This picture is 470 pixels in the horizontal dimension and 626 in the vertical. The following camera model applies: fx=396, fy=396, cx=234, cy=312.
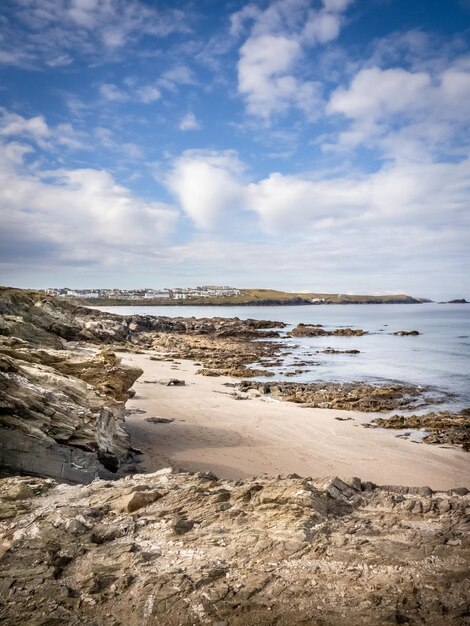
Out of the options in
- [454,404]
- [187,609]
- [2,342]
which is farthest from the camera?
[454,404]

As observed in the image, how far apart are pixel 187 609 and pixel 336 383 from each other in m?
24.8

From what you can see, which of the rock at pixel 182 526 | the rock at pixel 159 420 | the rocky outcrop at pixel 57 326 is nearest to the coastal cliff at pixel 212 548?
the rock at pixel 182 526

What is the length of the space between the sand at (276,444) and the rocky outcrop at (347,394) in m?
1.27

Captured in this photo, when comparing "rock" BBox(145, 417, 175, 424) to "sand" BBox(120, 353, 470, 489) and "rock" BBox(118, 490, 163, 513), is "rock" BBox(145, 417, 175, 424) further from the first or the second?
"rock" BBox(118, 490, 163, 513)

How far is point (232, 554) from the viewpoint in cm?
491

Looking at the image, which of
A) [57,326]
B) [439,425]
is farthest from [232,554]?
[57,326]

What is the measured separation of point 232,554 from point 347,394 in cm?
2000

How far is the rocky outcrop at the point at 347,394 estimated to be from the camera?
21375 millimetres

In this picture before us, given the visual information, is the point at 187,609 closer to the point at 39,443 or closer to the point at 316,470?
the point at 39,443

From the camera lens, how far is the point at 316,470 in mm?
11945

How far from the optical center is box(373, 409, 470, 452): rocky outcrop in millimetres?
15827

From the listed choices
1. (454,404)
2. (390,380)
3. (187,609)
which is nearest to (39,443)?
(187,609)

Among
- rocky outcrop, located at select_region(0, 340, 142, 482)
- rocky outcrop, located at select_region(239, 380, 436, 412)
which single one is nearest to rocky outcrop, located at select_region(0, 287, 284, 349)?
rocky outcrop, located at select_region(0, 340, 142, 482)

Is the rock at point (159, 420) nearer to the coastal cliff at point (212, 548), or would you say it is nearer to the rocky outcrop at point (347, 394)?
the coastal cliff at point (212, 548)
